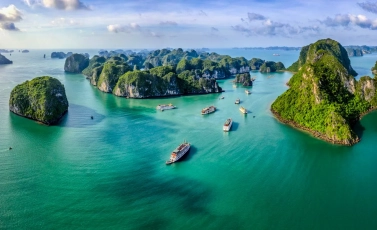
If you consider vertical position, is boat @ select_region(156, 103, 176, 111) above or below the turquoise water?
above

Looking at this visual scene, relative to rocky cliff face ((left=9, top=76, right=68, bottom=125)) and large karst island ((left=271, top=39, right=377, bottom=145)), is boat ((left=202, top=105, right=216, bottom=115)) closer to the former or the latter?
large karst island ((left=271, top=39, right=377, bottom=145))

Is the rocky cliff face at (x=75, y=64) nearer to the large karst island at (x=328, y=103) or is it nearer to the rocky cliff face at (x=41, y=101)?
the rocky cliff face at (x=41, y=101)

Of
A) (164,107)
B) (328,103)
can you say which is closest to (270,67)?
(164,107)

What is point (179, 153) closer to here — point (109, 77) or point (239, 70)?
point (109, 77)

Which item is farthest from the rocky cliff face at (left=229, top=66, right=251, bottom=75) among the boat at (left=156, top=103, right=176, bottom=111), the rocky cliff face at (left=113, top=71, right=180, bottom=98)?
the boat at (left=156, top=103, right=176, bottom=111)

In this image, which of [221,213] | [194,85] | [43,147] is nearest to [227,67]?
[194,85]

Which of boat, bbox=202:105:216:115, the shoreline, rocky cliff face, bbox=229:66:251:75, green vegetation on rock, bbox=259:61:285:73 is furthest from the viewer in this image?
green vegetation on rock, bbox=259:61:285:73
